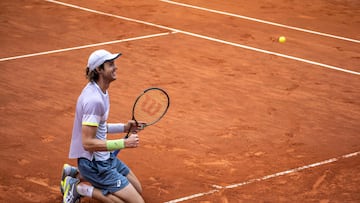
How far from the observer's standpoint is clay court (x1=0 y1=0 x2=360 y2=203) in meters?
7.83

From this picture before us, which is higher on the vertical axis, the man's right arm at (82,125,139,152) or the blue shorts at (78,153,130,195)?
the man's right arm at (82,125,139,152)

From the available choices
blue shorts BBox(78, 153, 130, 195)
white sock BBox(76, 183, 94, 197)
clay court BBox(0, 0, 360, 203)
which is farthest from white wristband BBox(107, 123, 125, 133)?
clay court BBox(0, 0, 360, 203)

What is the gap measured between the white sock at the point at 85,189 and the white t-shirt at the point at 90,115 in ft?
0.97

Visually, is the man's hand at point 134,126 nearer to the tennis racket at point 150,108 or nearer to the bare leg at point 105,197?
the tennis racket at point 150,108

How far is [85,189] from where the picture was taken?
22.9ft

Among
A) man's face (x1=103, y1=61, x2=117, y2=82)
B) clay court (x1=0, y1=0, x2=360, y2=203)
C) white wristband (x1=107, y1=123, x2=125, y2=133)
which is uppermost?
man's face (x1=103, y1=61, x2=117, y2=82)

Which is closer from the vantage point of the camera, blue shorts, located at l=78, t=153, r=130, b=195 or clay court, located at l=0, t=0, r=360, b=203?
blue shorts, located at l=78, t=153, r=130, b=195

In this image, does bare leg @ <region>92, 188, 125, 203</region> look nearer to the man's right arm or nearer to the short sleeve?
the man's right arm

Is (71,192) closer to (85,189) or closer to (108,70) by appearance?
(85,189)

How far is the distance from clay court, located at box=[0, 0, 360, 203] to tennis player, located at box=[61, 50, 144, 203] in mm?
488

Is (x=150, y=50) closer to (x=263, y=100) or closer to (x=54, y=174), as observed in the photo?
(x=263, y=100)

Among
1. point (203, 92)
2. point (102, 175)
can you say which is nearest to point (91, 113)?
point (102, 175)

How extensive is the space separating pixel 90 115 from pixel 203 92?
414cm

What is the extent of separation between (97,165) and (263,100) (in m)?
4.01
